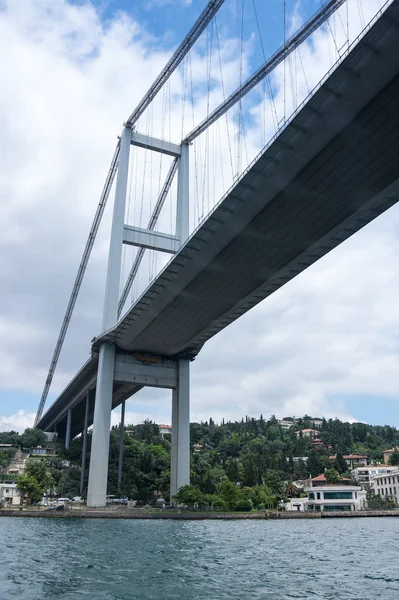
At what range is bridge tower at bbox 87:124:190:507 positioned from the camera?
35.9 metres

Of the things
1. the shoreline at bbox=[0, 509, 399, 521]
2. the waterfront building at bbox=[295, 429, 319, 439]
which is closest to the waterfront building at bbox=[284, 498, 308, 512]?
the shoreline at bbox=[0, 509, 399, 521]

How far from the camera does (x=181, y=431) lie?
1555 inches

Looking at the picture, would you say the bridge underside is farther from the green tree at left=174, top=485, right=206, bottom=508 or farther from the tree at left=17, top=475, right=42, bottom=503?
the tree at left=17, top=475, right=42, bottom=503

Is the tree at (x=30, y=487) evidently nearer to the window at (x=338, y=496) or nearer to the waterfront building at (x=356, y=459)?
the window at (x=338, y=496)

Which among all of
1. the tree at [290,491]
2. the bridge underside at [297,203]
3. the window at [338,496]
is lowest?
the window at [338,496]

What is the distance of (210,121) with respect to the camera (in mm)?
37062

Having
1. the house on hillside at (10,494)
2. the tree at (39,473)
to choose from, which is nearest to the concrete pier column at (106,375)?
the tree at (39,473)

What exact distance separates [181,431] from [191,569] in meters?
27.7

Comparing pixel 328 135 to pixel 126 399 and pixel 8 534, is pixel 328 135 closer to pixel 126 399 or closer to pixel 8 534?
pixel 8 534

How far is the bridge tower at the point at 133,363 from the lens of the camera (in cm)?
3591

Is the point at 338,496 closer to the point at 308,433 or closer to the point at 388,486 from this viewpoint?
the point at 388,486

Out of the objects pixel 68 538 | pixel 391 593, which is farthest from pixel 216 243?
pixel 391 593

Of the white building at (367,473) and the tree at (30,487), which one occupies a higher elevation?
the white building at (367,473)

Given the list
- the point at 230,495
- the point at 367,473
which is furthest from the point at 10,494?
the point at 367,473
